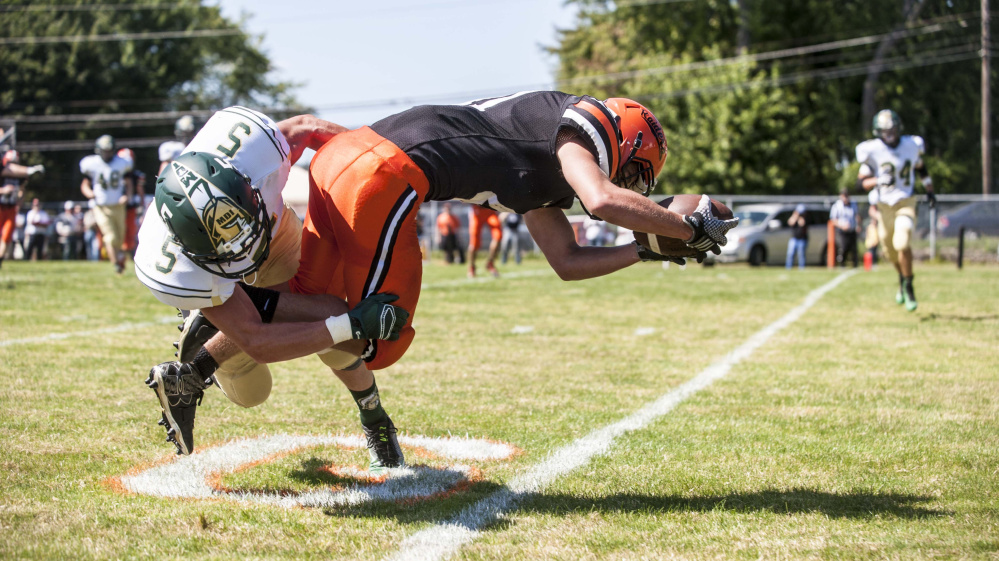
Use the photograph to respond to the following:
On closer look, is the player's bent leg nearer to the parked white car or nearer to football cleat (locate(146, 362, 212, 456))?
football cleat (locate(146, 362, 212, 456))

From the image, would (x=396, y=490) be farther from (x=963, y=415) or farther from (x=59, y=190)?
(x=59, y=190)

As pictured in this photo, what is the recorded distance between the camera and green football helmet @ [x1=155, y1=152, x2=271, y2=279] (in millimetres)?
2775

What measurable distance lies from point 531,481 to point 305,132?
1653 millimetres

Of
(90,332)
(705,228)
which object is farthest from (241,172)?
(90,332)

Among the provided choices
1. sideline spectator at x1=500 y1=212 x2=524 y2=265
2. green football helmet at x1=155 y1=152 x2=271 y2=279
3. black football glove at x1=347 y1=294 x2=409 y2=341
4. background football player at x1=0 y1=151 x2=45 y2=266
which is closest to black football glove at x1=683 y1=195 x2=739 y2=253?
black football glove at x1=347 y1=294 x2=409 y2=341

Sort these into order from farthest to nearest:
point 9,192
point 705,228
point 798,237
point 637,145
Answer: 1. point 798,237
2. point 9,192
3. point 637,145
4. point 705,228

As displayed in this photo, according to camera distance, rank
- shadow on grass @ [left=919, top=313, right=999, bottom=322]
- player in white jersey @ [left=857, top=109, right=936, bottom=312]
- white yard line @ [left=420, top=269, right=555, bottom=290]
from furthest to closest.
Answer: white yard line @ [left=420, top=269, right=555, bottom=290]
player in white jersey @ [left=857, top=109, right=936, bottom=312]
shadow on grass @ [left=919, top=313, right=999, bottom=322]

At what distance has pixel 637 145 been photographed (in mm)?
3418

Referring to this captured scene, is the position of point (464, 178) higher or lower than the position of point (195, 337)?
higher

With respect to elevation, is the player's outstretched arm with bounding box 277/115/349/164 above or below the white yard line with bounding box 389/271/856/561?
above

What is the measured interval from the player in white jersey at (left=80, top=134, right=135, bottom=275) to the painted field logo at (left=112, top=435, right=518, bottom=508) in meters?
9.93

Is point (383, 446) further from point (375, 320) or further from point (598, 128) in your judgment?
point (598, 128)

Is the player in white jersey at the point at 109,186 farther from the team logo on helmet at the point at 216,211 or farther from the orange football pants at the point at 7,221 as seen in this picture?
the team logo on helmet at the point at 216,211

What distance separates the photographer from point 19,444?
3.62 meters
